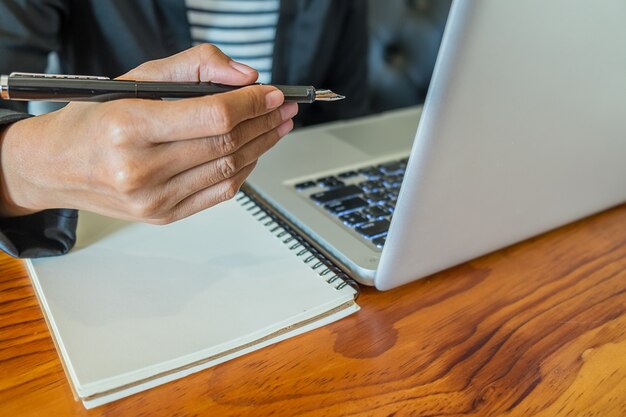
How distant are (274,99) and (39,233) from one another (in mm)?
226

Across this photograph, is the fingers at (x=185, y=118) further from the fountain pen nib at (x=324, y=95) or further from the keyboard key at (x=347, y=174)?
the keyboard key at (x=347, y=174)

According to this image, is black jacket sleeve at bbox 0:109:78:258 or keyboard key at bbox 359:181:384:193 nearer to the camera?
black jacket sleeve at bbox 0:109:78:258

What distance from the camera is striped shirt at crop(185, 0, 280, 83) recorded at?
2.70ft

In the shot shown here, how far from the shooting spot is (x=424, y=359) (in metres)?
0.37

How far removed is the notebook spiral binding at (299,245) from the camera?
426mm

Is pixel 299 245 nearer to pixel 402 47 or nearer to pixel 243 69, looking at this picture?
pixel 243 69

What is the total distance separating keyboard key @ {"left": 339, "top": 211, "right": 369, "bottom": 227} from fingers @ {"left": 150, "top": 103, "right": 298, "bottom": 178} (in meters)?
0.15

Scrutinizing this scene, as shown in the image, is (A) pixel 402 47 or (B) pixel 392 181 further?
(A) pixel 402 47

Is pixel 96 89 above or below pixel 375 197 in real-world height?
above

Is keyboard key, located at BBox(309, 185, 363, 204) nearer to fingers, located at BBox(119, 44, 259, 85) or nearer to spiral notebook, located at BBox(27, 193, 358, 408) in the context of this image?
spiral notebook, located at BBox(27, 193, 358, 408)

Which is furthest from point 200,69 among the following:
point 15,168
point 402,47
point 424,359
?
point 402,47

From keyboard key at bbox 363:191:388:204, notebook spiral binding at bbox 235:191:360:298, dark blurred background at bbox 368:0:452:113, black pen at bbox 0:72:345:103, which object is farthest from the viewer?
dark blurred background at bbox 368:0:452:113

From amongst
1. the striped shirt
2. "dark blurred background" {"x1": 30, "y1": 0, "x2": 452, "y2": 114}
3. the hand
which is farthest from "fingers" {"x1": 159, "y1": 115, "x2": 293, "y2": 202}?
"dark blurred background" {"x1": 30, "y1": 0, "x2": 452, "y2": 114}

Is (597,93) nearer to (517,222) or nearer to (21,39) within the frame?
(517,222)
